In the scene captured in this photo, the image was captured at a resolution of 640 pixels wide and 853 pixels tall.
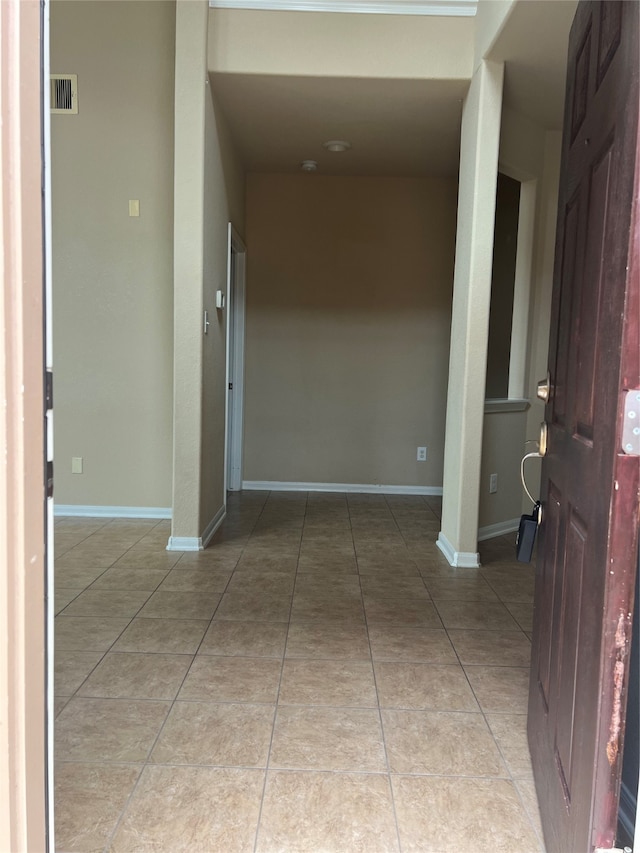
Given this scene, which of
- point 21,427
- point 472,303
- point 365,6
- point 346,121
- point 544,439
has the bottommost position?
point 544,439

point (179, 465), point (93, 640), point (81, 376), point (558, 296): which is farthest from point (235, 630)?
point (81, 376)

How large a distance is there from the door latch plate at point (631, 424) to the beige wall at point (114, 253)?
3533mm

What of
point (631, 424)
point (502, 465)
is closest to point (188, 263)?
point (502, 465)

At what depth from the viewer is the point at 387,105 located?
3.65m

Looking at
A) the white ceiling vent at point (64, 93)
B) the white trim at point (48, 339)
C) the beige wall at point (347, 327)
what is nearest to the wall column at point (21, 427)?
the white trim at point (48, 339)

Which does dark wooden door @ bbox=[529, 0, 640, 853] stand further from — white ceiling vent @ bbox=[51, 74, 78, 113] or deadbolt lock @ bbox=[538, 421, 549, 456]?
white ceiling vent @ bbox=[51, 74, 78, 113]

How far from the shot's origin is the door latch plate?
0.91 meters

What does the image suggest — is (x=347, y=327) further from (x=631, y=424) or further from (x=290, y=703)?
(x=631, y=424)

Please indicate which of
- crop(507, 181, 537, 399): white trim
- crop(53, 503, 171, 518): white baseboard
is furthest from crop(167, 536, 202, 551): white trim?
crop(507, 181, 537, 399): white trim

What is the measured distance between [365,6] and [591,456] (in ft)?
10.5

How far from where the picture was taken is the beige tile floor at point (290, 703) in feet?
4.72

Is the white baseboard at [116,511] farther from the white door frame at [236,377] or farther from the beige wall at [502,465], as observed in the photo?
the beige wall at [502,465]

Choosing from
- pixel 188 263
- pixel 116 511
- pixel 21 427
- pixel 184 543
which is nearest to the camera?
pixel 21 427

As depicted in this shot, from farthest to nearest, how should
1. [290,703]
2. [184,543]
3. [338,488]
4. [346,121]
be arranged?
[338,488], [346,121], [184,543], [290,703]
